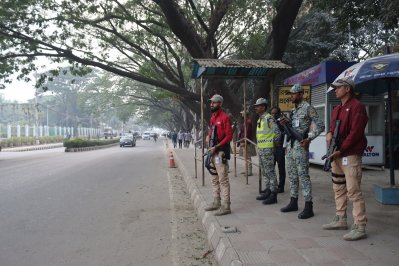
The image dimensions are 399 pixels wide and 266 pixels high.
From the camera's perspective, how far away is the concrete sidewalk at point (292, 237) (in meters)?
3.83

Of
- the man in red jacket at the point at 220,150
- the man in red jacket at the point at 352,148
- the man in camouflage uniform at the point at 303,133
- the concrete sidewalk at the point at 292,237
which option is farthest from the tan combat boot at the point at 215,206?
the man in red jacket at the point at 352,148

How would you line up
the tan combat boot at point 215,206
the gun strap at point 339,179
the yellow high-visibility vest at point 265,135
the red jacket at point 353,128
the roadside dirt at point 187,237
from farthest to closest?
1. the yellow high-visibility vest at point 265,135
2. the tan combat boot at point 215,206
3. the gun strap at point 339,179
4. the roadside dirt at point 187,237
5. the red jacket at point 353,128

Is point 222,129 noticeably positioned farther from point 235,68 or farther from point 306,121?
point 235,68

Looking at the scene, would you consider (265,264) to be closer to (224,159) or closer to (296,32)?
(224,159)

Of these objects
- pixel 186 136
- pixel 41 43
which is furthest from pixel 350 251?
pixel 186 136

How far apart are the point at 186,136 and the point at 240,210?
89.9 feet

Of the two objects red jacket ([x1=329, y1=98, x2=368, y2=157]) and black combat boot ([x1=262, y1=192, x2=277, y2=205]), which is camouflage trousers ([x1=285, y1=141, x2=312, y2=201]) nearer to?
red jacket ([x1=329, y1=98, x2=368, y2=157])

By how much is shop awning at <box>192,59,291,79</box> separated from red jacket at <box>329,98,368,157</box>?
130 inches

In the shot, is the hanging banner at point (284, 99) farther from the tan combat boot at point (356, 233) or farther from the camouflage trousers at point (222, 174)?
the tan combat boot at point (356, 233)

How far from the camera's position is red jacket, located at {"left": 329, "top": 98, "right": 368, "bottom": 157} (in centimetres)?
430

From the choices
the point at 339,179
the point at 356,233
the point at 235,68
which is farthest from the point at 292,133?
the point at 235,68

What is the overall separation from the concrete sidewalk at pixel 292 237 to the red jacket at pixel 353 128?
3.29 ft

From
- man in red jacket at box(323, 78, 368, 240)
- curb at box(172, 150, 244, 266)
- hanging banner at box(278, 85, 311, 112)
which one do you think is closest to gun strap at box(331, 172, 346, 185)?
man in red jacket at box(323, 78, 368, 240)

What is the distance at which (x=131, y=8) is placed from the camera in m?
16.6
